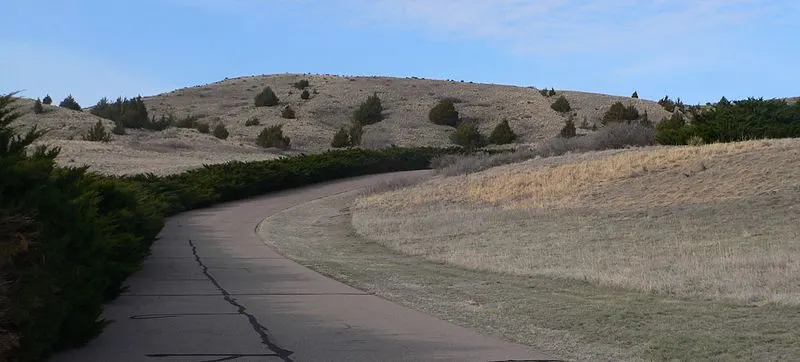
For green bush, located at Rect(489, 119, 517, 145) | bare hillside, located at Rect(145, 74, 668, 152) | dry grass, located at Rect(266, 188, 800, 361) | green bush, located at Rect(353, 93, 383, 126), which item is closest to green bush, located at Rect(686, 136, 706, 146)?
dry grass, located at Rect(266, 188, 800, 361)

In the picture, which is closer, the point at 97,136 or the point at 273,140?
the point at 97,136

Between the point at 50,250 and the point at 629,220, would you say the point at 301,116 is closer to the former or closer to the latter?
the point at 629,220

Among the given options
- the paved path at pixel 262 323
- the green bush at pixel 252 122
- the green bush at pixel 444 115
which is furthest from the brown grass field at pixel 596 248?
the green bush at pixel 444 115

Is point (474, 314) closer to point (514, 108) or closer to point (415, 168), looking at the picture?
point (415, 168)

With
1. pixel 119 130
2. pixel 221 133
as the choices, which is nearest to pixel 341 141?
pixel 221 133

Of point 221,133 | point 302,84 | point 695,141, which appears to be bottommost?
point 695,141

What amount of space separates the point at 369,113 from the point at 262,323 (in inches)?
3121

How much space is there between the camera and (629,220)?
25875 mm

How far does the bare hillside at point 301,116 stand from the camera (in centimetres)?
5834

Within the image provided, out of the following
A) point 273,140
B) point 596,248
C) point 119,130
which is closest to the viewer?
point 596,248

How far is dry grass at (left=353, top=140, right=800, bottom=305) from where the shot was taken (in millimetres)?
16875

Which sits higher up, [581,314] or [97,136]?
[97,136]

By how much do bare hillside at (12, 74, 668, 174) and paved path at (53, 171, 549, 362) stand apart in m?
29.5

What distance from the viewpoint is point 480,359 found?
961 cm
